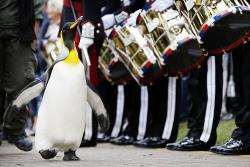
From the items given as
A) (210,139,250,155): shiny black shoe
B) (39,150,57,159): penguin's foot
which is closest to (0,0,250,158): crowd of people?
(210,139,250,155): shiny black shoe

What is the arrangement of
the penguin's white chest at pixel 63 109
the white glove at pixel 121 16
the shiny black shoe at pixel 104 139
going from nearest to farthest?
the penguin's white chest at pixel 63 109 < the white glove at pixel 121 16 < the shiny black shoe at pixel 104 139

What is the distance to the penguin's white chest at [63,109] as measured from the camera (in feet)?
18.2

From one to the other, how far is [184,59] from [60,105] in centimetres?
148

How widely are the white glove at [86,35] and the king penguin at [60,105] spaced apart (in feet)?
4.46

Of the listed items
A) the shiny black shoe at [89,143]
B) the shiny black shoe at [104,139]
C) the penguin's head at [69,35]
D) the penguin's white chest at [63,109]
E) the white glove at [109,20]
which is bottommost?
the shiny black shoe at [104,139]

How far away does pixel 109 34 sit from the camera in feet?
25.5

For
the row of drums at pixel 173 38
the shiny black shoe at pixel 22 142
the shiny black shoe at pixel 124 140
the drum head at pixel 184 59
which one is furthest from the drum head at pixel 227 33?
the shiny black shoe at pixel 124 140

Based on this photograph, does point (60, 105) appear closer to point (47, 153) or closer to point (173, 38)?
point (47, 153)

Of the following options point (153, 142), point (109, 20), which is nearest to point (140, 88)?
point (109, 20)

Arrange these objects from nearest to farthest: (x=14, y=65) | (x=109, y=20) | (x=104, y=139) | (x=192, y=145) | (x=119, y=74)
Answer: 1. (x=192, y=145)
2. (x=14, y=65)
3. (x=109, y=20)
4. (x=119, y=74)
5. (x=104, y=139)

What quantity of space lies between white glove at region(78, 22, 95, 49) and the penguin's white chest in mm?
1465

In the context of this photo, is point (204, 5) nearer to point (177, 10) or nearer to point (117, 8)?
point (177, 10)

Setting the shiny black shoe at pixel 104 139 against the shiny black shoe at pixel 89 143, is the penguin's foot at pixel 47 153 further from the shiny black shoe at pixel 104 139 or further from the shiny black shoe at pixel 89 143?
the shiny black shoe at pixel 104 139

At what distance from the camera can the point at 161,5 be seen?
6594 mm
